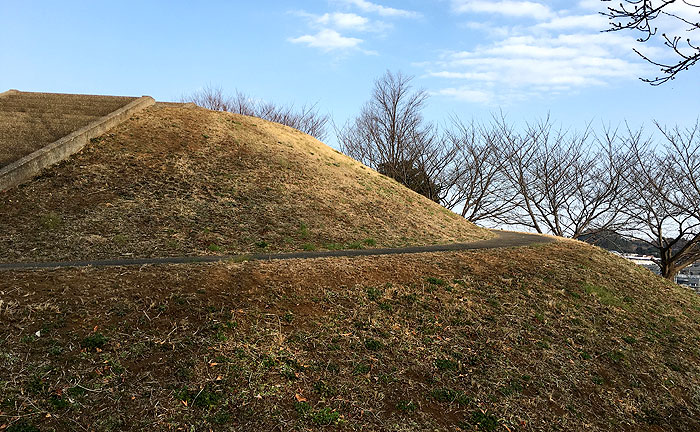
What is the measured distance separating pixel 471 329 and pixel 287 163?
9560 millimetres

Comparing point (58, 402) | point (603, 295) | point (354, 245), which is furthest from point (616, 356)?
point (58, 402)

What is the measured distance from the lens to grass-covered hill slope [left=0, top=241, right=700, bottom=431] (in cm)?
505

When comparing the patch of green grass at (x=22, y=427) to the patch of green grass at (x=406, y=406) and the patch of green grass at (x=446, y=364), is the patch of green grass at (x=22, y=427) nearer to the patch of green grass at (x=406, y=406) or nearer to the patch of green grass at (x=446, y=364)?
the patch of green grass at (x=406, y=406)

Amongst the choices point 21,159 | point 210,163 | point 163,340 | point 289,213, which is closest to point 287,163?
point 210,163

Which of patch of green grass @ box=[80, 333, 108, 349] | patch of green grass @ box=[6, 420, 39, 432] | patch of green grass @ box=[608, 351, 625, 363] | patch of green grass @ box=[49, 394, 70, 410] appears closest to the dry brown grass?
patch of green grass @ box=[80, 333, 108, 349]

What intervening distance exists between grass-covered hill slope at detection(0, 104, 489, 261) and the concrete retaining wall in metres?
0.29

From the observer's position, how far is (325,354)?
19.9ft

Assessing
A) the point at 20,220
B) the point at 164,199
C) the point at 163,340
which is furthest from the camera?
the point at 164,199

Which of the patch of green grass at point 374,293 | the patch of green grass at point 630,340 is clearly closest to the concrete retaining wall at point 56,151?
the patch of green grass at point 374,293

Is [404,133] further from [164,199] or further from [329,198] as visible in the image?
[164,199]

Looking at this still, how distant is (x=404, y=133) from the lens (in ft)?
99.8

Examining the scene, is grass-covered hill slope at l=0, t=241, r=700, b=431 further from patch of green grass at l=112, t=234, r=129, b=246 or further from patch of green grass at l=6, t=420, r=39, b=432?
patch of green grass at l=112, t=234, r=129, b=246

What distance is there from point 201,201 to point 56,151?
4569mm

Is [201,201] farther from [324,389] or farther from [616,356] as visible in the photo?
[616,356]
